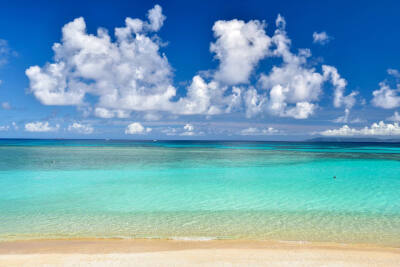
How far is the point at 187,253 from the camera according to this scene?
6.61 meters

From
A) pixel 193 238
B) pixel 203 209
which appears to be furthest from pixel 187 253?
pixel 203 209

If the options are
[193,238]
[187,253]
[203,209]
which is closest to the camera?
[187,253]

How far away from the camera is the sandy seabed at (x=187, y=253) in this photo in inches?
240

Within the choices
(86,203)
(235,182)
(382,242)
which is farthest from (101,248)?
(235,182)

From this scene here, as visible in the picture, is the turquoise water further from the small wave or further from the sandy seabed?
the sandy seabed

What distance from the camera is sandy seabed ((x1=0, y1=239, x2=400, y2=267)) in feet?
20.0

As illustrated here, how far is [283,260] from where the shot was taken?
6.21 m

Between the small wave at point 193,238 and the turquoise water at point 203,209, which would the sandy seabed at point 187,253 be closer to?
the small wave at point 193,238

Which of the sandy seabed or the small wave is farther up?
the sandy seabed

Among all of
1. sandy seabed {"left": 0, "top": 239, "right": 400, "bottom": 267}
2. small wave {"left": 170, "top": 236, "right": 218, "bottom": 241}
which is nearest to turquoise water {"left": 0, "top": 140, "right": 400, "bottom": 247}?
small wave {"left": 170, "top": 236, "right": 218, "bottom": 241}

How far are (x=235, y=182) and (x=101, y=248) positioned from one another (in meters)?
11.6

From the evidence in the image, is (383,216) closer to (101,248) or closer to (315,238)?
(315,238)

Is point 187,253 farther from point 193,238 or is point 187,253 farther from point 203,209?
point 203,209

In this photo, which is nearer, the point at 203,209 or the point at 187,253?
the point at 187,253
